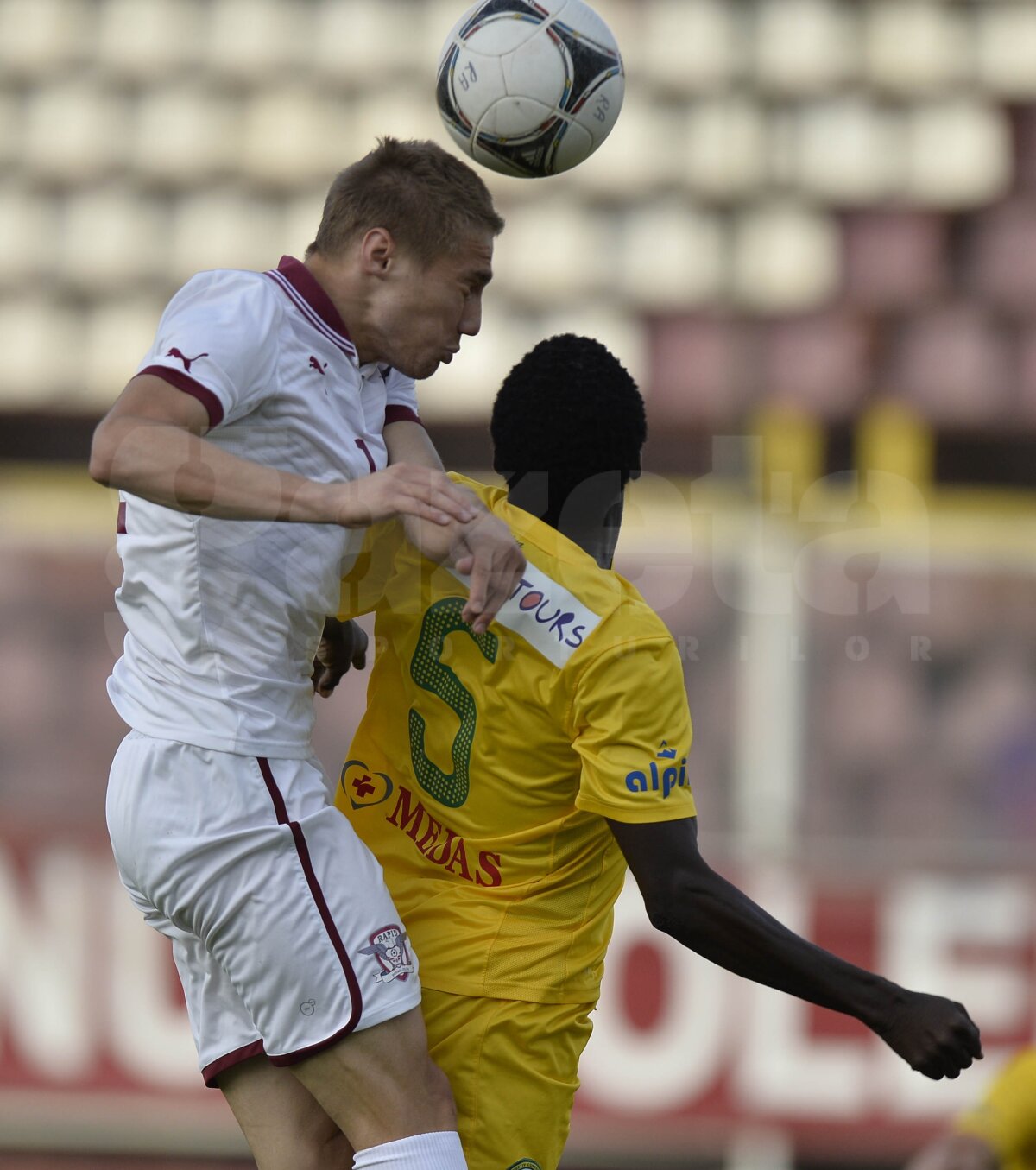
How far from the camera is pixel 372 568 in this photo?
2656 mm

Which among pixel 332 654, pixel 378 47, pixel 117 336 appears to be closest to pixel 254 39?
pixel 378 47

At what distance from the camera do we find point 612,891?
2697 mm

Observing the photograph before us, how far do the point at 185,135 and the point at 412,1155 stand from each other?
A: 8018mm

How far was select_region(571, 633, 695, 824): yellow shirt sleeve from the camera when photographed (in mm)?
Answer: 2375

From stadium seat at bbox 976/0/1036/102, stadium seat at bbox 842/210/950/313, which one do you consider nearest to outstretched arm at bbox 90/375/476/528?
stadium seat at bbox 842/210/950/313

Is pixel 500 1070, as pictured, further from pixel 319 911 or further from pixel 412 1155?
pixel 319 911

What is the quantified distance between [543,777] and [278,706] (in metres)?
0.41

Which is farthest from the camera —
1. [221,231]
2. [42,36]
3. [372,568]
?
[42,36]

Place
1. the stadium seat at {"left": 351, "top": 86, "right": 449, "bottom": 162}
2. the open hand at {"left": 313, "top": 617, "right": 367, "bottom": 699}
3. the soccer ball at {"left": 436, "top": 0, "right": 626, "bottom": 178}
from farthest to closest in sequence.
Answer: the stadium seat at {"left": 351, "top": 86, "right": 449, "bottom": 162}
the soccer ball at {"left": 436, "top": 0, "right": 626, "bottom": 178}
the open hand at {"left": 313, "top": 617, "right": 367, "bottom": 699}

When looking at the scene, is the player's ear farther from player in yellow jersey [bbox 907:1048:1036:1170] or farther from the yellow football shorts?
player in yellow jersey [bbox 907:1048:1036:1170]

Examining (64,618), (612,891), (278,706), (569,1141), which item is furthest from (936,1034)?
(64,618)

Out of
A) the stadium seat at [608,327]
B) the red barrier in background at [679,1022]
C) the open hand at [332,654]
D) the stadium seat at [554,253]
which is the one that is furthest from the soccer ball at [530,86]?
the stadium seat at [554,253]

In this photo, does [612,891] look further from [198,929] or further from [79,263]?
[79,263]

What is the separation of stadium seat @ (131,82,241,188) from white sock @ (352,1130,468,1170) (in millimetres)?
7752
